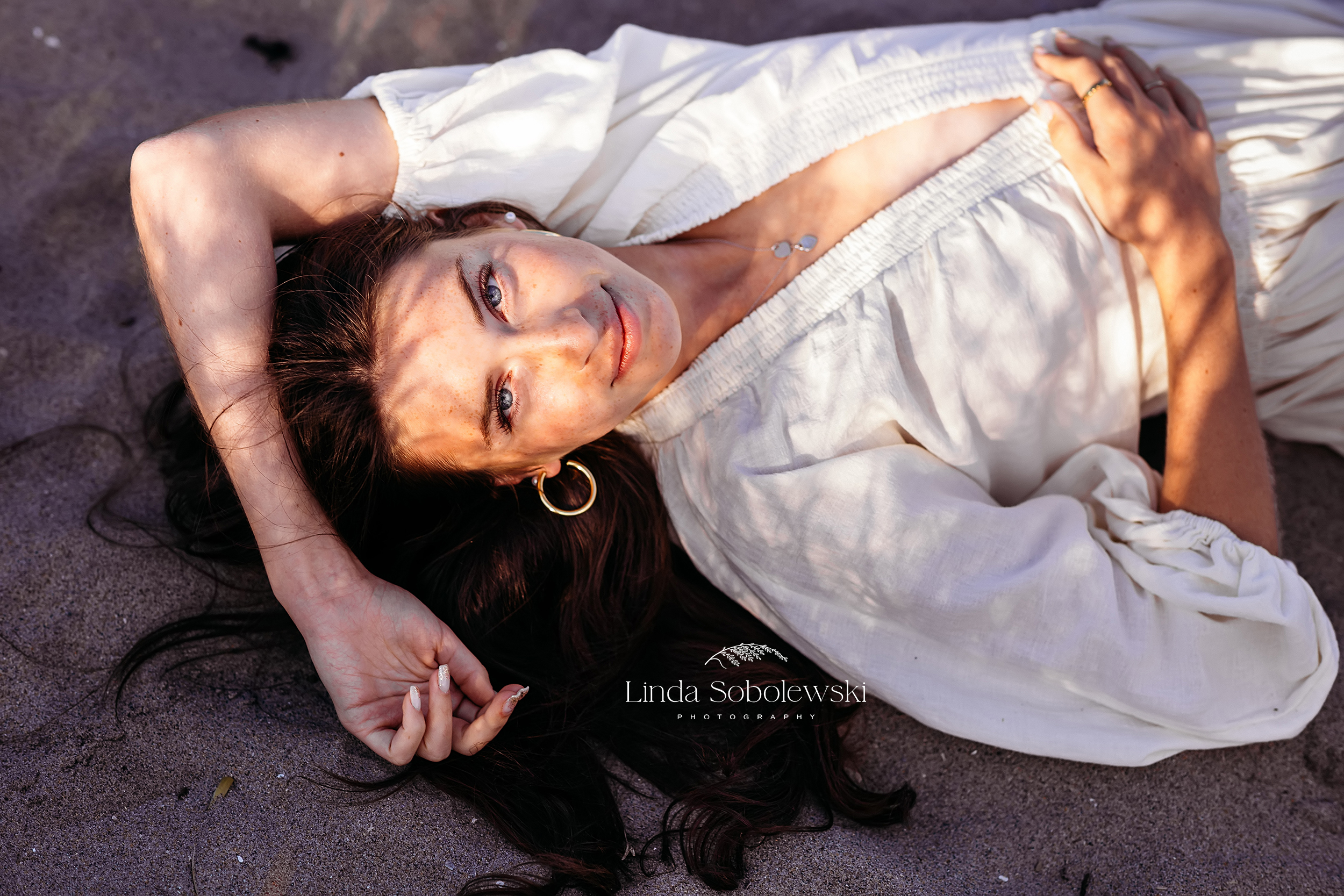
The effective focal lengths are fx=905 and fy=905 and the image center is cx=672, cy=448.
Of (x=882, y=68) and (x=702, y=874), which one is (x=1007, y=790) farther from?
(x=882, y=68)

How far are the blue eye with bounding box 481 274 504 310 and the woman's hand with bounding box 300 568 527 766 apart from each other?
2.22ft

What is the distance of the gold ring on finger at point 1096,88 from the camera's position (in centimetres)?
232

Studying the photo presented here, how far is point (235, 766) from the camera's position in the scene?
79.5 inches

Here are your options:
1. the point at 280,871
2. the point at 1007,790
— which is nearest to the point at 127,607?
the point at 280,871

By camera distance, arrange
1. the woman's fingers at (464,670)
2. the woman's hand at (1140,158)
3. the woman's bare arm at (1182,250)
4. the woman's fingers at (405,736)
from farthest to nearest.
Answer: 1. the woman's hand at (1140,158)
2. the woman's bare arm at (1182,250)
3. the woman's fingers at (464,670)
4. the woman's fingers at (405,736)

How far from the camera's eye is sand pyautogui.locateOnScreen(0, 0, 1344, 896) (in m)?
1.91

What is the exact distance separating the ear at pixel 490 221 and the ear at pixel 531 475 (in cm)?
57

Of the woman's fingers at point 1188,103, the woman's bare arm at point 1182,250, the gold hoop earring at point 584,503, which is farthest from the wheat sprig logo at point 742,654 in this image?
the woman's fingers at point 1188,103

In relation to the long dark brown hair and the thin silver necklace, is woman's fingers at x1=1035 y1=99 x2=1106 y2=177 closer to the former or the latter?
the thin silver necklace

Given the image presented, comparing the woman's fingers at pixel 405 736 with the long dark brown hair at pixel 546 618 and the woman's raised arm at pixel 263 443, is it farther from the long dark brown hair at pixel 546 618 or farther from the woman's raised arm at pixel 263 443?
the long dark brown hair at pixel 546 618

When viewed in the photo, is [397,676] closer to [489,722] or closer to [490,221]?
[489,722]

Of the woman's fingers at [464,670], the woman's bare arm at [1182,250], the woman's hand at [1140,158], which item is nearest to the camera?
the woman's fingers at [464,670]

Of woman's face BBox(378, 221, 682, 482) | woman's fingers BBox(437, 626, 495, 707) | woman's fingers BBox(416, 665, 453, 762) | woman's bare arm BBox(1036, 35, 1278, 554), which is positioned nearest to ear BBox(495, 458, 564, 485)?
woman's face BBox(378, 221, 682, 482)

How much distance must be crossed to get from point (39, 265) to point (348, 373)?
1.59m
